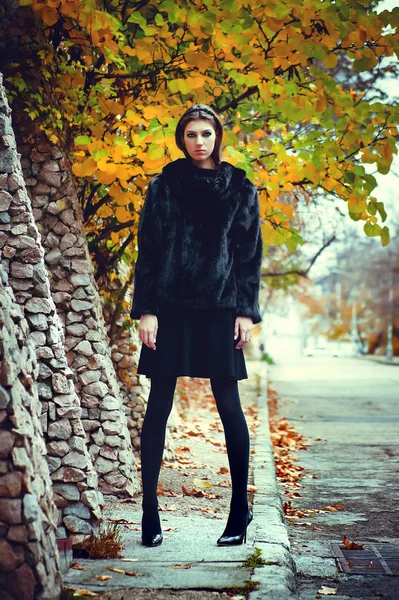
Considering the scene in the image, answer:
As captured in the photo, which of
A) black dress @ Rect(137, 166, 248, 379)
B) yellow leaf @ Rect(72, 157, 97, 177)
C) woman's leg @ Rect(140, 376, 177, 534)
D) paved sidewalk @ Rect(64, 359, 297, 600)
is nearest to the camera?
paved sidewalk @ Rect(64, 359, 297, 600)

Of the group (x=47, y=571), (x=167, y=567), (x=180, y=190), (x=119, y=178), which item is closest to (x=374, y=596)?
(x=167, y=567)

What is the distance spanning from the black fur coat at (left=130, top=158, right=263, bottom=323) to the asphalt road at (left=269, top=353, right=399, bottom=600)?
1.38 meters

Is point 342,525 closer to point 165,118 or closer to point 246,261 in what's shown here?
point 246,261

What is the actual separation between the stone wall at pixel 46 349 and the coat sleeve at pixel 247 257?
1.02 metres

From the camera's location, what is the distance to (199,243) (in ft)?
13.4

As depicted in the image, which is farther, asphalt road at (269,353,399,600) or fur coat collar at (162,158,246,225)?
fur coat collar at (162,158,246,225)

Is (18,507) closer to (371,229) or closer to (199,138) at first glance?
(199,138)

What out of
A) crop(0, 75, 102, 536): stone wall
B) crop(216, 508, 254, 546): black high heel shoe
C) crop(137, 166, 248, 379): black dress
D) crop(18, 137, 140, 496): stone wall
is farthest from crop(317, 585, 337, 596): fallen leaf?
crop(18, 137, 140, 496): stone wall

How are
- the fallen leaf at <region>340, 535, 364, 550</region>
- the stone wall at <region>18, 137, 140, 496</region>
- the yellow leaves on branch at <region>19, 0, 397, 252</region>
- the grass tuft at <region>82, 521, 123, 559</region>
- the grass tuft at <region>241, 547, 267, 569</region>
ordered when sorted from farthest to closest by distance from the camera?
the stone wall at <region>18, 137, 140, 496</region> < the yellow leaves on branch at <region>19, 0, 397, 252</region> < the fallen leaf at <region>340, 535, 364, 550</region> < the grass tuft at <region>82, 521, 123, 559</region> < the grass tuft at <region>241, 547, 267, 569</region>

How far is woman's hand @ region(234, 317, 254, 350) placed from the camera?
4.05 metres

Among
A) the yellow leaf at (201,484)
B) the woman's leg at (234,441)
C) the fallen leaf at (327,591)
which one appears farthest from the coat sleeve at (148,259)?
the yellow leaf at (201,484)

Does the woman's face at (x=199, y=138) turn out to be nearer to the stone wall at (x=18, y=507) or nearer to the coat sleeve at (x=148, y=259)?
the coat sleeve at (x=148, y=259)

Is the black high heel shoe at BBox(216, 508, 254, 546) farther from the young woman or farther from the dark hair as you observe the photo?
the dark hair

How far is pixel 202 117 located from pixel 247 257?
2.48 ft
